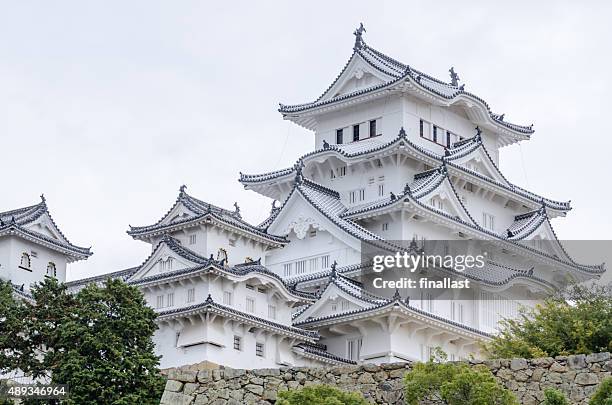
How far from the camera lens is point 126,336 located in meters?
33.9

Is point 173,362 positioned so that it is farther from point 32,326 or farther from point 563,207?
point 563,207

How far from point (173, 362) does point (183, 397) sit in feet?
74.2

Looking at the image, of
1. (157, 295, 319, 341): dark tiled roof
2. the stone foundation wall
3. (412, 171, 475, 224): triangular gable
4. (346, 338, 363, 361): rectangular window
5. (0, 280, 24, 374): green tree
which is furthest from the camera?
(412, 171, 475, 224): triangular gable

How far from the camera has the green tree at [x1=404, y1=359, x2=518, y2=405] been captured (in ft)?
77.9

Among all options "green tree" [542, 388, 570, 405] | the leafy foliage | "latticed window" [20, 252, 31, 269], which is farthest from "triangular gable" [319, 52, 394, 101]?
"green tree" [542, 388, 570, 405]

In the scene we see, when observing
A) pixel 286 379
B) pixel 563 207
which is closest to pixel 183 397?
pixel 286 379

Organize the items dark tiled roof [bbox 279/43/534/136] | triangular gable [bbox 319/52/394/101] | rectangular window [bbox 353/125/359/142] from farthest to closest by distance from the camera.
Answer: triangular gable [bbox 319/52/394/101] → rectangular window [bbox 353/125/359/142] → dark tiled roof [bbox 279/43/534/136]

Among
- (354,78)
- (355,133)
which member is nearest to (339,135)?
(355,133)

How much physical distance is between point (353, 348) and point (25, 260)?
1396 cm

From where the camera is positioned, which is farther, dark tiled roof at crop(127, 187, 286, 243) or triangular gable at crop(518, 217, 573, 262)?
triangular gable at crop(518, 217, 573, 262)

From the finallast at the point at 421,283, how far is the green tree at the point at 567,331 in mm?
18336

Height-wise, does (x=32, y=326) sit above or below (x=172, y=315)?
below

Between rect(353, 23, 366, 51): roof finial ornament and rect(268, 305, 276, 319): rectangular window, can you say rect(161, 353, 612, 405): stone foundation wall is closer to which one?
rect(268, 305, 276, 319): rectangular window

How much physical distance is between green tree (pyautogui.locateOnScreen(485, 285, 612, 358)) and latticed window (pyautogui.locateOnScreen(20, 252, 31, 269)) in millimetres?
25868
